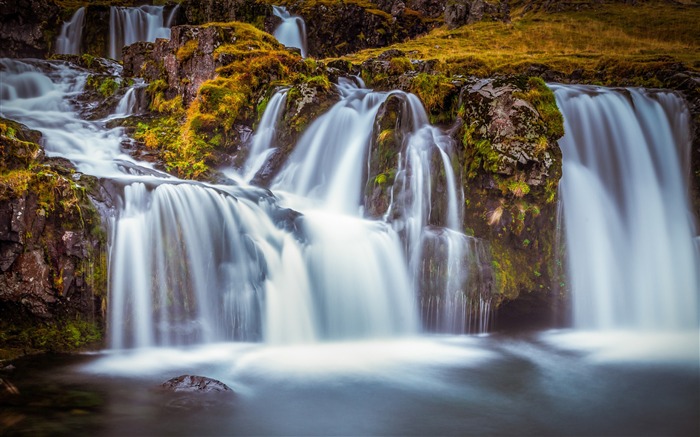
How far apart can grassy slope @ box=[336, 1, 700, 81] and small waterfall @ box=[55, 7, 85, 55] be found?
11.0 meters

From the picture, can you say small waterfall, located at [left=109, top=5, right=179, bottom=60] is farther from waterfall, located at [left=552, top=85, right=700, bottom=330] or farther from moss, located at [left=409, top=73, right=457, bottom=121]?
waterfall, located at [left=552, top=85, right=700, bottom=330]

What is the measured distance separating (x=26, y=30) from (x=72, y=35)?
1635mm

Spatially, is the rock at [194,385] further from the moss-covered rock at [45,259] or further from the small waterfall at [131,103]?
the small waterfall at [131,103]

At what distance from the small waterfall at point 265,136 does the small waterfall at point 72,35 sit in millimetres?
14678

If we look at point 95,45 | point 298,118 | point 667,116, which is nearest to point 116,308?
point 298,118

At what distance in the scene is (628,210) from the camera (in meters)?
10.8

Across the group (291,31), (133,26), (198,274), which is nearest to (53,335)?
(198,274)

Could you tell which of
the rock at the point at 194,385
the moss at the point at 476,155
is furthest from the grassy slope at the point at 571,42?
the rock at the point at 194,385

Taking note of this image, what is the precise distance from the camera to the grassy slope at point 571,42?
17.8 m

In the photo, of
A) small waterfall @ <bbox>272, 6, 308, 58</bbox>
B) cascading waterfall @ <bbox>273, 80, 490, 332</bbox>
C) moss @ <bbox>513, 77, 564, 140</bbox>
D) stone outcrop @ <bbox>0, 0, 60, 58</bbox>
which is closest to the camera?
cascading waterfall @ <bbox>273, 80, 490, 332</bbox>

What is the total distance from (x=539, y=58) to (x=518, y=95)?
947 centimetres

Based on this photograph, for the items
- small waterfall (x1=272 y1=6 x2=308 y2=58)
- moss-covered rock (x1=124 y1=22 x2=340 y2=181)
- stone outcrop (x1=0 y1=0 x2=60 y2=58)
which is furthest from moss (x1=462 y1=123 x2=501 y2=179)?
stone outcrop (x1=0 y1=0 x2=60 y2=58)

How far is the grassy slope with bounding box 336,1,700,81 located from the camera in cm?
1777

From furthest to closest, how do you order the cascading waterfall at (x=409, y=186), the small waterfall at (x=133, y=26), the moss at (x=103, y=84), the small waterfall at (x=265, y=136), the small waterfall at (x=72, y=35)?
the small waterfall at (x=133, y=26) < the small waterfall at (x=72, y=35) < the moss at (x=103, y=84) < the small waterfall at (x=265, y=136) < the cascading waterfall at (x=409, y=186)
